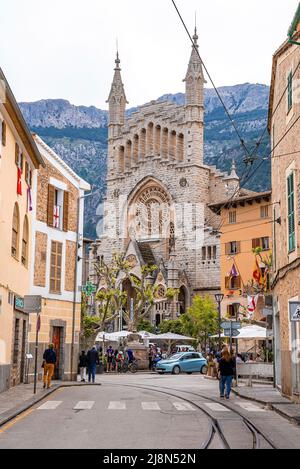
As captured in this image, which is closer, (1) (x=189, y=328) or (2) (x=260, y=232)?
(2) (x=260, y=232)

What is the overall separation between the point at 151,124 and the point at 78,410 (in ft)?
193

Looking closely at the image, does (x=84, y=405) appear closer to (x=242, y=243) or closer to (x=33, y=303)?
(x=33, y=303)

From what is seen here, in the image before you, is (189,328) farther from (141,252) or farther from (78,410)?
(78,410)

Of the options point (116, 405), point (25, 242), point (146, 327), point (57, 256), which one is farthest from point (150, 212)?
point (116, 405)

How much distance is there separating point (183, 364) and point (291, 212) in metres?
24.3

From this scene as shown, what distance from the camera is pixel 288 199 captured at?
1928 centimetres

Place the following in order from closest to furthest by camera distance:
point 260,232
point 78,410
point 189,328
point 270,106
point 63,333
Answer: point 78,410 < point 270,106 < point 63,333 < point 260,232 < point 189,328

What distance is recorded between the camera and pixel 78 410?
15.6 metres

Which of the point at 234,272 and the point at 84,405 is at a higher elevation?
the point at 234,272

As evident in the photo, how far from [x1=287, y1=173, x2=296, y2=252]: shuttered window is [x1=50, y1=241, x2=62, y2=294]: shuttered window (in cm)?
1285

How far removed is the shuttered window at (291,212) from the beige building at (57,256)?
11816 millimetres

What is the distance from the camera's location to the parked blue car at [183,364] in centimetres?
4116

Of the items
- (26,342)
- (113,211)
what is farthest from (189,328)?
(26,342)

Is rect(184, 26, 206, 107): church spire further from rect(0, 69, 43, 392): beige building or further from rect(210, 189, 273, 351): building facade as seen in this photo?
rect(0, 69, 43, 392): beige building
